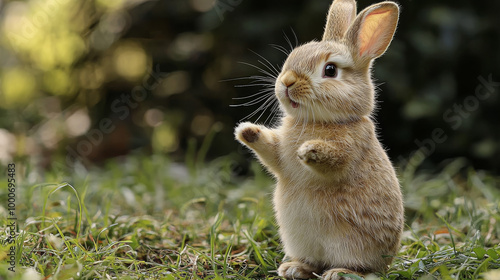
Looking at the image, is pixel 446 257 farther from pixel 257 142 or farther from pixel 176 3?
pixel 176 3

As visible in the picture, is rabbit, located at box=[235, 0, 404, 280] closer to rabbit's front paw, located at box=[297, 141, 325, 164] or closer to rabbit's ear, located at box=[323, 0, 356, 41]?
rabbit's front paw, located at box=[297, 141, 325, 164]

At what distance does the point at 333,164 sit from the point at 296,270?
617mm

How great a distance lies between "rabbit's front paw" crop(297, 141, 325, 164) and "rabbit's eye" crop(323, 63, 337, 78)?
0.44 m

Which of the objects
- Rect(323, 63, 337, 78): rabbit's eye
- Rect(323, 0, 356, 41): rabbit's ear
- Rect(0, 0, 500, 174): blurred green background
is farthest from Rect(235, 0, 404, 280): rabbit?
Rect(0, 0, 500, 174): blurred green background

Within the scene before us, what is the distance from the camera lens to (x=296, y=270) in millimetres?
2844

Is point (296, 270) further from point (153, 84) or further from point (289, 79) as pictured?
point (153, 84)

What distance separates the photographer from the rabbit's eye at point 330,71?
2.84m

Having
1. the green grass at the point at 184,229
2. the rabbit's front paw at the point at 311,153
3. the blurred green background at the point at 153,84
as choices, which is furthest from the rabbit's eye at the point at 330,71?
the blurred green background at the point at 153,84

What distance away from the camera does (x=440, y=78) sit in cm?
548

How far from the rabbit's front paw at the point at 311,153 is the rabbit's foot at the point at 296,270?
0.62 m

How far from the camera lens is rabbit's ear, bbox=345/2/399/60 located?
115 inches

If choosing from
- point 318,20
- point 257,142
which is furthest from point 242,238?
point 318,20

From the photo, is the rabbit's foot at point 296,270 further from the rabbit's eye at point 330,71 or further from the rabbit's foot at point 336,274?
the rabbit's eye at point 330,71

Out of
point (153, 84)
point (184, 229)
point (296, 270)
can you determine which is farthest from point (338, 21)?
point (153, 84)
